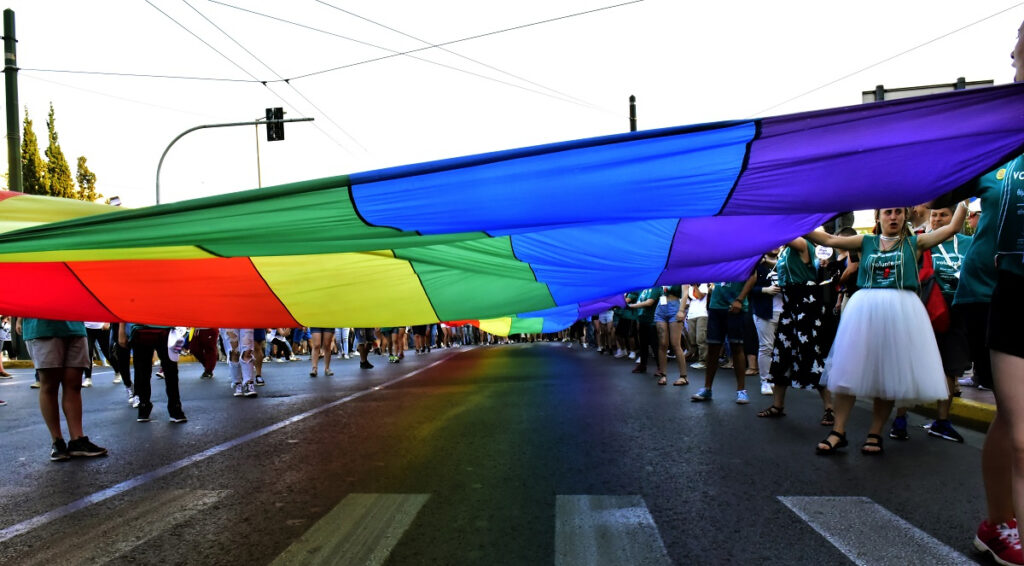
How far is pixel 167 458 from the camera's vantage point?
6.05 meters

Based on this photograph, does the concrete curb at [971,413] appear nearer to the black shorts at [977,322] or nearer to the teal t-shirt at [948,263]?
the teal t-shirt at [948,263]

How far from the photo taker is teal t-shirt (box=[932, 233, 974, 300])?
695 cm

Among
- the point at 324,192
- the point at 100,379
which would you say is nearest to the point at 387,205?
the point at 324,192

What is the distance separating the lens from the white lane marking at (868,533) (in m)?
3.34

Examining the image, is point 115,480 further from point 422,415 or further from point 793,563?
point 793,563

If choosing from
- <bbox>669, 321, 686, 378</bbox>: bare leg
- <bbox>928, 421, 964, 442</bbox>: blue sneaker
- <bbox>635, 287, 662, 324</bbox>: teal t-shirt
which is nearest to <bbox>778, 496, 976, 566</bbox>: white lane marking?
<bbox>928, 421, 964, 442</bbox>: blue sneaker

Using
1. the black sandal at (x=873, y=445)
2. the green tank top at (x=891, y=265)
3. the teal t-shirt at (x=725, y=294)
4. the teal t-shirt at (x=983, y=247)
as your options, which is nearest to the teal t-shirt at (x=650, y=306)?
the teal t-shirt at (x=725, y=294)

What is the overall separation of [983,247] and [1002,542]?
1.46 meters

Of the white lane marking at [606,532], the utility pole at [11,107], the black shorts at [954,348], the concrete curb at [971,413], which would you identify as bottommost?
the concrete curb at [971,413]

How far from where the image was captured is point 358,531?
12.6ft

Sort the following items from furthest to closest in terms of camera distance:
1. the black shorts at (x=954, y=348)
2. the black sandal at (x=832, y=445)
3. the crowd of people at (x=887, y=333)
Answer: the black shorts at (x=954, y=348) < the black sandal at (x=832, y=445) < the crowd of people at (x=887, y=333)

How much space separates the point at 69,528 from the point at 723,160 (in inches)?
153

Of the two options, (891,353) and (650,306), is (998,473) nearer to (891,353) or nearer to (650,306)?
(891,353)

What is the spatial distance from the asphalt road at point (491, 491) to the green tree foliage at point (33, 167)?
1637 inches
